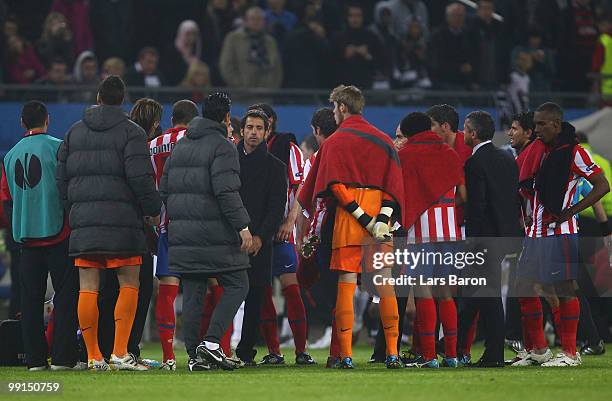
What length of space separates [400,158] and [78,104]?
636cm

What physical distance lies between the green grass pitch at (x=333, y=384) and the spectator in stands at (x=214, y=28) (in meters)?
7.93

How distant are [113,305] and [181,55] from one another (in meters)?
7.25

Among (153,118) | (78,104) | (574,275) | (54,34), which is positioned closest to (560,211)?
(574,275)

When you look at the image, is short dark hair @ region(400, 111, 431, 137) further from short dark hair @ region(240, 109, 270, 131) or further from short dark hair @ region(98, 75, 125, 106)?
short dark hair @ region(98, 75, 125, 106)

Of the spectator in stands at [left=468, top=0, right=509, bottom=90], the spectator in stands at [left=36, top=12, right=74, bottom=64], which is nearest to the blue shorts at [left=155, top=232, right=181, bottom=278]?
the spectator in stands at [left=36, top=12, right=74, bottom=64]

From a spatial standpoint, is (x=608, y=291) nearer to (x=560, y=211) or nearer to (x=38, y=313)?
(x=560, y=211)

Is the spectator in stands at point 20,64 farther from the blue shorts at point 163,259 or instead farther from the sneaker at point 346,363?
the sneaker at point 346,363

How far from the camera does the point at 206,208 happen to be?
Answer: 10.9m

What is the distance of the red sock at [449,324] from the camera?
1160 cm

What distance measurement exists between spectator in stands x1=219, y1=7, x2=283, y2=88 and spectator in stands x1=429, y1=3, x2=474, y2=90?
230 centimetres

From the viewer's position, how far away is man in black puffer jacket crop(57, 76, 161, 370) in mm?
10898

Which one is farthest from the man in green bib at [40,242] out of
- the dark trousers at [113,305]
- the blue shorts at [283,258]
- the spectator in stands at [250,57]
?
the spectator in stands at [250,57]

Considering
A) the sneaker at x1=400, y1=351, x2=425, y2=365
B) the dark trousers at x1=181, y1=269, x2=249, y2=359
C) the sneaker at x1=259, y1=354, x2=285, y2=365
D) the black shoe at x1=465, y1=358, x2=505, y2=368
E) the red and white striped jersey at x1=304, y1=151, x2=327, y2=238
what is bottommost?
the sneaker at x1=259, y1=354, x2=285, y2=365

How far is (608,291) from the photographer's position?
1576 centimetres
